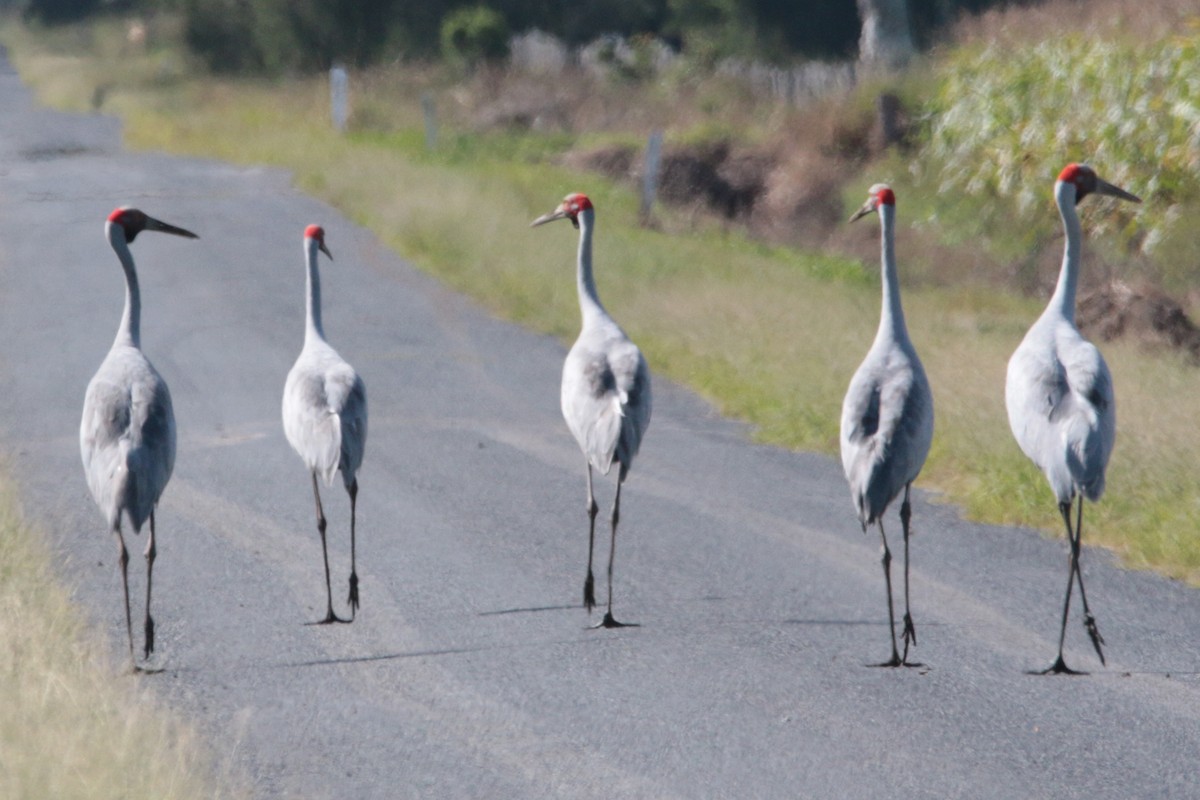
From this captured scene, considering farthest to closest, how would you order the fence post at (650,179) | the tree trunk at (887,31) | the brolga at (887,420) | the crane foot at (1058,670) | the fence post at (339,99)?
the fence post at (339,99) → the tree trunk at (887,31) → the fence post at (650,179) → the crane foot at (1058,670) → the brolga at (887,420)

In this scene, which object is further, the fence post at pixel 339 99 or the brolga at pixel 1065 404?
the fence post at pixel 339 99

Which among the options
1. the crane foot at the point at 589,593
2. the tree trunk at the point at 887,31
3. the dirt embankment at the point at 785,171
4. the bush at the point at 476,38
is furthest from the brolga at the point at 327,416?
the bush at the point at 476,38

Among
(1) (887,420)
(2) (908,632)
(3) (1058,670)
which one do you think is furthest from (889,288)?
(3) (1058,670)

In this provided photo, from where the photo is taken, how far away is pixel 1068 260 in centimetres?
643

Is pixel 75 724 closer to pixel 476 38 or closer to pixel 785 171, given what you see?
pixel 785 171

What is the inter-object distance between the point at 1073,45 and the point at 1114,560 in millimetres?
11189

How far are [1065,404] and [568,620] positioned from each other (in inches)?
111

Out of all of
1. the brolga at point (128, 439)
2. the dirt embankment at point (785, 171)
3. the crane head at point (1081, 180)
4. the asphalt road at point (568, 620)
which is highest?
the crane head at point (1081, 180)

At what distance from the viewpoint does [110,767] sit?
5.60 m

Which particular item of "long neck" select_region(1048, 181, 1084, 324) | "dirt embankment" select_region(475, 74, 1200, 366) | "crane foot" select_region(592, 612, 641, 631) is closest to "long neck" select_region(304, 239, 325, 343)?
"crane foot" select_region(592, 612, 641, 631)

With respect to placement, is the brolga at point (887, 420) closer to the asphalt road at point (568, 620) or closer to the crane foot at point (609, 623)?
the asphalt road at point (568, 620)

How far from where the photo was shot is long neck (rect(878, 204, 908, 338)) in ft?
20.6

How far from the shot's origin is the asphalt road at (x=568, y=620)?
6.28 meters

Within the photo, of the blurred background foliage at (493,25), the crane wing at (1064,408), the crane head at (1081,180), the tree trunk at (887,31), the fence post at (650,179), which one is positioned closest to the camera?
the crane wing at (1064,408)
